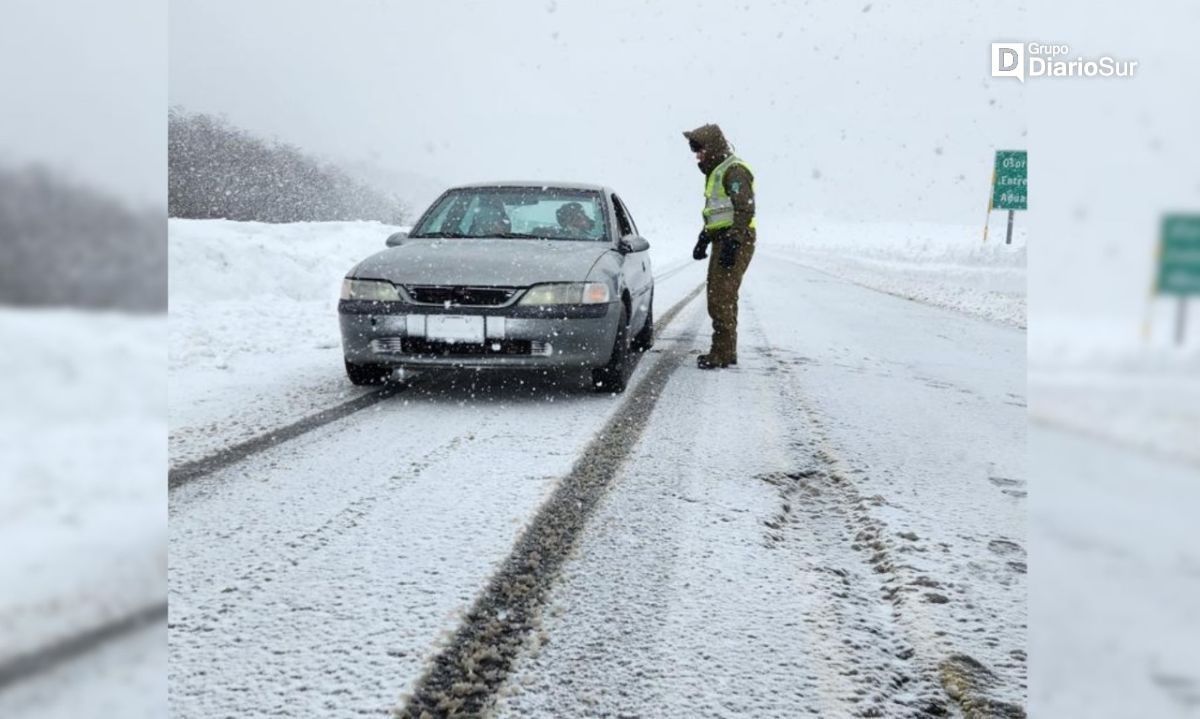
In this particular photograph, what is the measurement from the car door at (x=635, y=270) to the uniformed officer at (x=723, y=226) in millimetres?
384

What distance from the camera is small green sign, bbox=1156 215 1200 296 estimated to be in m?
0.67

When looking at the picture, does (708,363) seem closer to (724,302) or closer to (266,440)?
(724,302)

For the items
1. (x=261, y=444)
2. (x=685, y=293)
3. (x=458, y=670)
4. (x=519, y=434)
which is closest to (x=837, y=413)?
(x=519, y=434)

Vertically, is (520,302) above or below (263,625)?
above

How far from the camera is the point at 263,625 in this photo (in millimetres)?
1775

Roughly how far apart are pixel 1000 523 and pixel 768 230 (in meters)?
54.0

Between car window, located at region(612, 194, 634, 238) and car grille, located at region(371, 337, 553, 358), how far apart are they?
166cm

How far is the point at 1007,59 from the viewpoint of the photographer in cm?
114

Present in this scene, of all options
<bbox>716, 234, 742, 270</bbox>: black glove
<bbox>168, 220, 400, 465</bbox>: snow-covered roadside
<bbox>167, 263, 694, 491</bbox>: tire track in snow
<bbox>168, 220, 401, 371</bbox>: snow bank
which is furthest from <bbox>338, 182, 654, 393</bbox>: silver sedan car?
<bbox>168, 220, 401, 371</bbox>: snow bank

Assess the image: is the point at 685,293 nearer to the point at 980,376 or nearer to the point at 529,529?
the point at 980,376

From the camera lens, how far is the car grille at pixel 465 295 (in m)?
4.01

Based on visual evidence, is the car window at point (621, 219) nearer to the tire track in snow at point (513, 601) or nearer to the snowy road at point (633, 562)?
the snowy road at point (633, 562)

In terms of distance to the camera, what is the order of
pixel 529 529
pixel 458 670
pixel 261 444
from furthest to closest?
pixel 261 444 → pixel 529 529 → pixel 458 670

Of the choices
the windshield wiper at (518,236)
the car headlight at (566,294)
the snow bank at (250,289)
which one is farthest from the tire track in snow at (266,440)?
the snow bank at (250,289)
